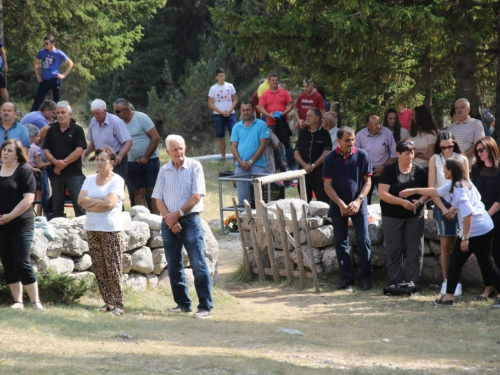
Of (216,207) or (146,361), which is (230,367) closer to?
(146,361)

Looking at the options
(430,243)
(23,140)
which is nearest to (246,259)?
(430,243)

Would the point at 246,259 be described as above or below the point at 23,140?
below

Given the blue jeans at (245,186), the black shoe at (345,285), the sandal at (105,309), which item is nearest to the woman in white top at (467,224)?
the black shoe at (345,285)

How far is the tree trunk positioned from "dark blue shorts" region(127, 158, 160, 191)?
4973 millimetres

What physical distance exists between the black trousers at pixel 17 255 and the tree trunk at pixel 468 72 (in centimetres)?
747

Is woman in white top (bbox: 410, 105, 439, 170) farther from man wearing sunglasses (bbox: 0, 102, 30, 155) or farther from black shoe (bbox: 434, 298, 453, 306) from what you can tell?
man wearing sunglasses (bbox: 0, 102, 30, 155)

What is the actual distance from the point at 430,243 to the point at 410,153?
1.40 metres

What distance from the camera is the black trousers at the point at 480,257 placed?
8578 millimetres

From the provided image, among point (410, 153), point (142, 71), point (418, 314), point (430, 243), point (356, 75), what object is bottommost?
point (418, 314)

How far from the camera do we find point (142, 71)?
29.4 meters

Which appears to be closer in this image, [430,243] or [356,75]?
[430,243]

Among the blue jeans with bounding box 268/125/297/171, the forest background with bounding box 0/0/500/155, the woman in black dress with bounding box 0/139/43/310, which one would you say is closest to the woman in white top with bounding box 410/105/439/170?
the forest background with bounding box 0/0/500/155

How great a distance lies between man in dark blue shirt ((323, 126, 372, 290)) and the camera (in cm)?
967

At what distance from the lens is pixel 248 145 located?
12.5 meters
